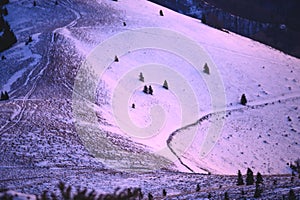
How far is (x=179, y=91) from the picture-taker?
35.7 meters

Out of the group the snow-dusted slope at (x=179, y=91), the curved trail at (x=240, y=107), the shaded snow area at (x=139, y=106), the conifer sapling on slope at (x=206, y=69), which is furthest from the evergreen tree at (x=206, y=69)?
the curved trail at (x=240, y=107)

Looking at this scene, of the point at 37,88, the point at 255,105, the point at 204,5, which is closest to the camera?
the point at 37,88

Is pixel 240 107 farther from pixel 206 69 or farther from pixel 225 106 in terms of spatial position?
pixel 206 69

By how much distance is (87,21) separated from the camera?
157ft

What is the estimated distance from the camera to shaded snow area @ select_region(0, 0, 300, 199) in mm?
16688

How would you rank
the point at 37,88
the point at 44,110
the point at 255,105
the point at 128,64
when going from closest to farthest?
the point at 44,110, the point at 37,88, the point at 255,105, the point at 128,64

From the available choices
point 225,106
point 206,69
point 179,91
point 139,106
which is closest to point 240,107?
point 225,106

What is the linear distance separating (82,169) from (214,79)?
2460cm

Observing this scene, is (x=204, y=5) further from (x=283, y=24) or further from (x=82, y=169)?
(x=82, y=169)

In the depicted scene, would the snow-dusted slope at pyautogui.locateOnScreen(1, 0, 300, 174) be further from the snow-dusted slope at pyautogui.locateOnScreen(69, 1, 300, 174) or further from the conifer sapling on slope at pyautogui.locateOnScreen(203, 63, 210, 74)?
the conifer sapling on slope at pyautogui.locateOnScreen(203, 63, 210, 74)

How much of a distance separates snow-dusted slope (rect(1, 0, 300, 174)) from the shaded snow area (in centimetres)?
13

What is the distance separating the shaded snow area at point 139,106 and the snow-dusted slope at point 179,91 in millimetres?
132

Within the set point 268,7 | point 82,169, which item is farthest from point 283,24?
point 82,169

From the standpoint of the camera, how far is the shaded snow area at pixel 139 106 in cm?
1669
